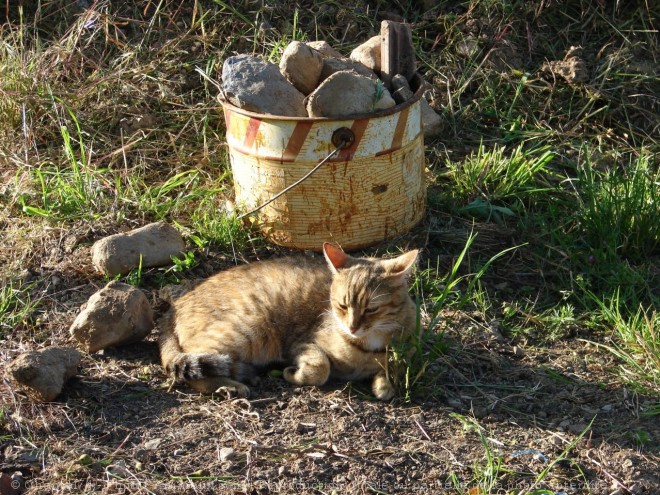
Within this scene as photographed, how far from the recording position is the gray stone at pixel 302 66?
→ 17.1ft

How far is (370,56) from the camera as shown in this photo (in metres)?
5.62

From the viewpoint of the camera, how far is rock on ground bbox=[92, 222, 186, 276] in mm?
5066

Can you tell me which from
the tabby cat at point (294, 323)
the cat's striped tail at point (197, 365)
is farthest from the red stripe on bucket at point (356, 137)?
the cat's striped tail at point (197, 365)

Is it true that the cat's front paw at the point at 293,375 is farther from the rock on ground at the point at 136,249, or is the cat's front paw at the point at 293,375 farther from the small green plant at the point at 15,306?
the small green plant at the point at 15,306

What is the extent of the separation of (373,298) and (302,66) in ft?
5.10

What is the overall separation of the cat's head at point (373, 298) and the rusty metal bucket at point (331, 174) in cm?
81

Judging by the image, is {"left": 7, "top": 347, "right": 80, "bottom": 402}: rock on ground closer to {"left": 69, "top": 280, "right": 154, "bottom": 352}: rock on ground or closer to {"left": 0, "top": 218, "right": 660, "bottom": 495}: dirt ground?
{"left": 0, "top": 218, "right": 660, "bottom": 495}: dirt ground

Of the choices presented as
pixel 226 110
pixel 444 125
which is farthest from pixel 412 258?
pixel 444 125

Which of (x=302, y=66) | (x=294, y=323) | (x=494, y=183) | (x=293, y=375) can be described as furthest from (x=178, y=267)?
(x=494, y=183)

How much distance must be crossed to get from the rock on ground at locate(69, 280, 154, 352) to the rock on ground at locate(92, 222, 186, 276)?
1.55 ft

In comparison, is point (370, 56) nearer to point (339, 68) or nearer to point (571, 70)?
point (339, 68)

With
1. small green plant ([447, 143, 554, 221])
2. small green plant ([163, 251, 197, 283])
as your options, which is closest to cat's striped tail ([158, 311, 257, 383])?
small green plant ([163, 251, 197, 283])

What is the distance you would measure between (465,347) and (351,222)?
1.03 m

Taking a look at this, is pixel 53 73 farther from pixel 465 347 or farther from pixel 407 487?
pixel 407 487
